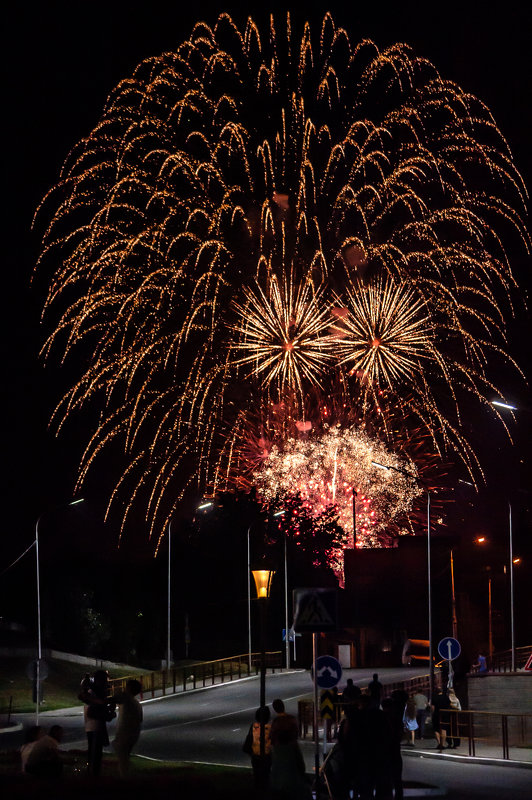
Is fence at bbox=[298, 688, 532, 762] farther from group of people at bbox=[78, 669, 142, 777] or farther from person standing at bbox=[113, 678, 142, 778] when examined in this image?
person standing at bbox=[113, 678, 142, 778]

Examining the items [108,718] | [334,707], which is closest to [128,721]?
[108,718]

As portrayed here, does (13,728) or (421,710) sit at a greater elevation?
(421,710)

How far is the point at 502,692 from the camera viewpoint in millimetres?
40156

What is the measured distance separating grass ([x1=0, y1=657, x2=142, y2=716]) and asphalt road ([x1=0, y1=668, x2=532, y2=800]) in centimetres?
279

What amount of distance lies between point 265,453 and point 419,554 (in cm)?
1425

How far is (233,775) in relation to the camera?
71.9 ft

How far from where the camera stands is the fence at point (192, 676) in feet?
186

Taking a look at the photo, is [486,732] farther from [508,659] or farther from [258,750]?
[508,659]

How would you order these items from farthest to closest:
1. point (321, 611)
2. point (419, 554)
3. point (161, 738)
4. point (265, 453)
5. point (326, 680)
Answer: point (419, 554) → point (265, 453) → point (161, 738) → point (326, 680) → point (321, 611)

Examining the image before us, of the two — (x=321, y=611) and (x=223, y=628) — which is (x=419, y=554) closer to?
(x=223, y=628)

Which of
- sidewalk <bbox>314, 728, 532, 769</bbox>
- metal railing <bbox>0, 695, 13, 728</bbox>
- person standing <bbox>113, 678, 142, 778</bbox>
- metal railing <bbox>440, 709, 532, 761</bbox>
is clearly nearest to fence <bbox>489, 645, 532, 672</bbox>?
metal railing <bbox>440, 709, 532, 761</bbox>

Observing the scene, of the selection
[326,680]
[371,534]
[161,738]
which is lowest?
[161,738]

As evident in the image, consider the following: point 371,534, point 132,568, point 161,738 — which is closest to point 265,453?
point 371,534

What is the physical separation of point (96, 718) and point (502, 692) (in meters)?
23.6
